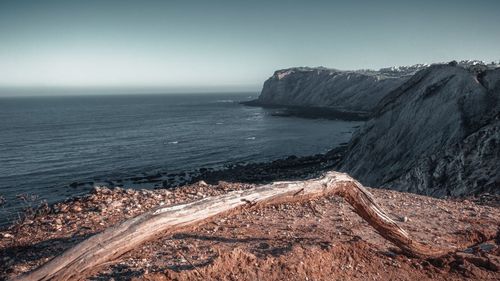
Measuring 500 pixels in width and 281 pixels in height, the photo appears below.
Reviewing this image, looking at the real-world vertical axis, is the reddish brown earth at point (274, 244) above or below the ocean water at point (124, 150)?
above

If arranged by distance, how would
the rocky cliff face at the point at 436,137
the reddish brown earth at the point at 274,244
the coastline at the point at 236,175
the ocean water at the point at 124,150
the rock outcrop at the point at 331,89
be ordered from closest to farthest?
the reddish brown earth at the point at 274,244 < the rocky cliff face at the point at 436,137 < the coastline at the point at 236,175 < the ocean water at the point at 124,150 < the rock outcrop at the point at 331,89

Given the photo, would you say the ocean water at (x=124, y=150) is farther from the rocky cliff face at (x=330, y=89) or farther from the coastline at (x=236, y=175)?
the rocky cliff face at (x=330, y=89)

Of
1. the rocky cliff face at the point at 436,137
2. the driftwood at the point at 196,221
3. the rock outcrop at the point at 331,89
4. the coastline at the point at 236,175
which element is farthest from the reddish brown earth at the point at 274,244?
the rock outcrop at the point at 331,89

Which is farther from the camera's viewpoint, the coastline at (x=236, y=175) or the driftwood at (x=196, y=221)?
the coastline at (x=236, y=175)

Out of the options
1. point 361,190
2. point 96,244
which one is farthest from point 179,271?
point 361,190

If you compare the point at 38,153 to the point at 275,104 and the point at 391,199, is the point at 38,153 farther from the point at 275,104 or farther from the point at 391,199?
the point at 275,104

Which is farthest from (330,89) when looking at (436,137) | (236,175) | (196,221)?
(196,221)

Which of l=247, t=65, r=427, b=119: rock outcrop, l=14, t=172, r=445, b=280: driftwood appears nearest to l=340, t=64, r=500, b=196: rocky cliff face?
l=14, t=172, r=445, b=280: driftwood
